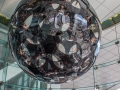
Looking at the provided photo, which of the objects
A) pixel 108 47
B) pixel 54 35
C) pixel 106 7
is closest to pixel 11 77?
pixel 106 7

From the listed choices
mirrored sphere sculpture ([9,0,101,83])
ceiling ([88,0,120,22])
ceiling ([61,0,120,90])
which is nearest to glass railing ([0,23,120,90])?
ceiling ([61,0,120,90])

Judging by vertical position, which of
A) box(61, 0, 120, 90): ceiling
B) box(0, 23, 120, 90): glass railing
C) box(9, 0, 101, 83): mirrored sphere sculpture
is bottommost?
box(9, 0, 101, 83): mirrored sphere sculpture

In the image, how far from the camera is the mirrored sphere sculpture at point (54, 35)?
0.76m

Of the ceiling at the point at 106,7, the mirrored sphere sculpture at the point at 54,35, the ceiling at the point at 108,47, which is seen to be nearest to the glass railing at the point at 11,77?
the ceiling at the point at 108,47

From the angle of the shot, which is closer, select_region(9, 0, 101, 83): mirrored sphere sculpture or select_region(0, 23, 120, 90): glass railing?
select_region(9, 0, 101, 83): mirrored sphere sculpture

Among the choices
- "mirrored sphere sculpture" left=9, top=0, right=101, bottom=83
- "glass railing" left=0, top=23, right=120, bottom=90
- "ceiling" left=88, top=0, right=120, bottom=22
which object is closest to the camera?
"mirrored sphere sculpture" left=9, top=0, right=101, bottom=83

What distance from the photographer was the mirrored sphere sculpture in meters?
0.76

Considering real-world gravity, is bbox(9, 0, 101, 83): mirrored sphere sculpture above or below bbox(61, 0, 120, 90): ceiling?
below

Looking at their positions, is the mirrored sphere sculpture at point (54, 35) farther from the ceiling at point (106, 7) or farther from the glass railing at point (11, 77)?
the glass railing at point (11, 77)

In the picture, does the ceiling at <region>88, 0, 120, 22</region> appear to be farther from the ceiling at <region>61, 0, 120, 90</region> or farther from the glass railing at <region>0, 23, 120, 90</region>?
the glass railing at <region>0, 23, 120, 90</region>

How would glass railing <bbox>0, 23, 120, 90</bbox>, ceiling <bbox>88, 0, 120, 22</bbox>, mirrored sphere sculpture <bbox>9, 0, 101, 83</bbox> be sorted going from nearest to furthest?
mirrored sphere sculpture <bbox>9, 0, 101, 83</bbox>
ceiling <bbox>88, 0, 120, 22</bbox>
glass railing <bbox>0, 23, 120, 90</bbox>

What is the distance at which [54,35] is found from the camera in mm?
768

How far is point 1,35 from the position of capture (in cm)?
403

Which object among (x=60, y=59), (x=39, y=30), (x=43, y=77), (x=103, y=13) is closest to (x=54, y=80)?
(x=43, y=77)
